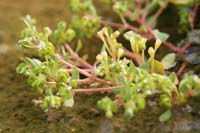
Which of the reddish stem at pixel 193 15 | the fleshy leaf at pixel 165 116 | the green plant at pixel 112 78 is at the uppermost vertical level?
the reddish stem at pixel 193 15

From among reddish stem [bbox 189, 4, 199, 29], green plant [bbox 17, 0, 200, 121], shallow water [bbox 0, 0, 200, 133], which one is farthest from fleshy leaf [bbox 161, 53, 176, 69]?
reddish stem [bbox 189, 4, 199, 29]

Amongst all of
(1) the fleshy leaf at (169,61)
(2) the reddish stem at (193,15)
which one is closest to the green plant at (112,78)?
(1) the fleshy leaf at (169,61)

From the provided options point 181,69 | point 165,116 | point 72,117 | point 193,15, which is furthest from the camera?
point 193,15

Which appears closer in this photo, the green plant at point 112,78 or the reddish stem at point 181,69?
the green plant at point 112,78

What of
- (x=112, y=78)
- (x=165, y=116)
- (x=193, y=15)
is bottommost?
(x=165, y=116)

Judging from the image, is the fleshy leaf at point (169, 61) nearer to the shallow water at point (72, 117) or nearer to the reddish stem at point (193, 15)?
the shallow water at point (72, 117)

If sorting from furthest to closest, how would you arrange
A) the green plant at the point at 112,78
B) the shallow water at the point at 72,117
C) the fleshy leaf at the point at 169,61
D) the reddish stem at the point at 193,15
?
the reddish stem at the point at 193,15
the fleshy leaf at the point at 169,61
the shallow water at the point at 72,117
the green plant at the point at 112,78

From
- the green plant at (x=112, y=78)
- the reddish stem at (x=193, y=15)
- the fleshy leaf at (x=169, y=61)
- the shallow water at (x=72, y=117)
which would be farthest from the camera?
the reddish stem at (x=193, y=15)

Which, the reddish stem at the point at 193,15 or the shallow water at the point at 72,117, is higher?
the reddish stem at the point at 193,15

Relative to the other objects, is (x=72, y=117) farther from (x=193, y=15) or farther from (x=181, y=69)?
(x=193, y=15)

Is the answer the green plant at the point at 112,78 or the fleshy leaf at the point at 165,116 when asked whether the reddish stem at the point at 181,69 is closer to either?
the green plant at the point at 112,78

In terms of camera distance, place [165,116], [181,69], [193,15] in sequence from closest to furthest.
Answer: [165,116]
[181,69]
[193,15]

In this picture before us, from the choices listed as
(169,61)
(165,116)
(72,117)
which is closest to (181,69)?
(169,61)
